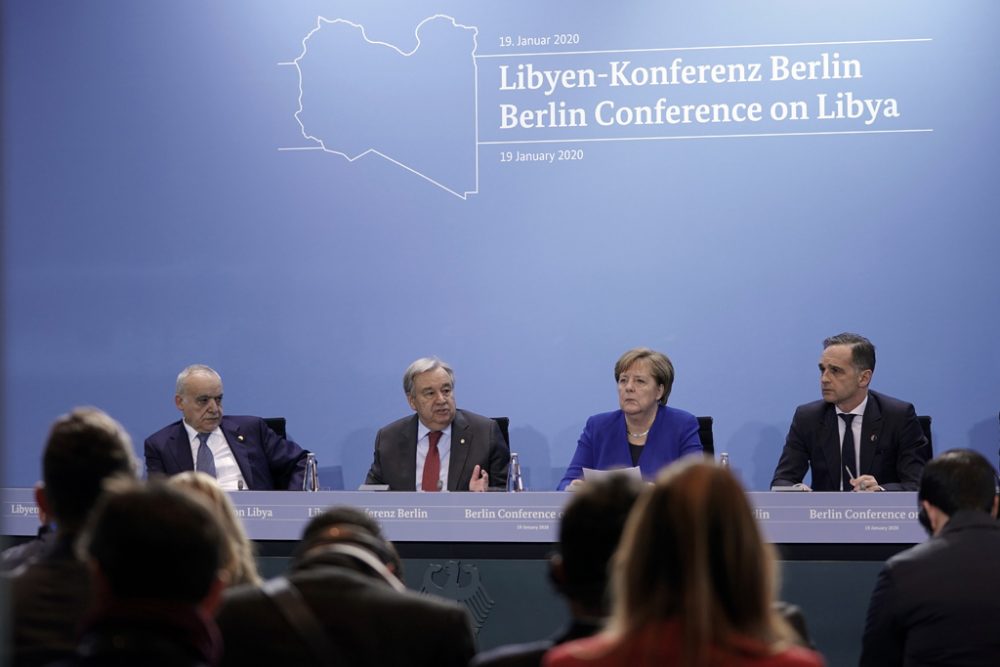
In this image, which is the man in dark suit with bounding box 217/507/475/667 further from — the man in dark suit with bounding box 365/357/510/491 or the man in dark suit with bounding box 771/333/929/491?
the man in dark suit with bounding box 771/333/929/491

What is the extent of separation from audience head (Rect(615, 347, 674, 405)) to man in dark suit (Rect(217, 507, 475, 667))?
333 centimetres

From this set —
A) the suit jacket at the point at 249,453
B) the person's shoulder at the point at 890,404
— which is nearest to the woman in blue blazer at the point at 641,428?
the person's shoulder at the point at 890,404

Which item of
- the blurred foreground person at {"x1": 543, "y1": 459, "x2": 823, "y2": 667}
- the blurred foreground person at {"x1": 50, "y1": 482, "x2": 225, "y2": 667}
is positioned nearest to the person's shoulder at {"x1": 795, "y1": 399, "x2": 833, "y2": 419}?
the blurred foreground person at {"x1": 543, "y1": 459, "x2": 823, "y2": 667}

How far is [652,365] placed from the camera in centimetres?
538

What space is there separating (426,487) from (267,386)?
1647 mm

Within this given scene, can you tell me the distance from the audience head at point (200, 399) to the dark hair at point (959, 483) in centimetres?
349

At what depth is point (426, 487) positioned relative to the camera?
5.52m

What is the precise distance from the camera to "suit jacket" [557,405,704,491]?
17.5 ft

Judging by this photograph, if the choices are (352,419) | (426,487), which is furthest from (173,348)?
(426,487)

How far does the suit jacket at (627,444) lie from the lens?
17.5ft

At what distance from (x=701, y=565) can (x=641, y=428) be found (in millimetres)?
3923

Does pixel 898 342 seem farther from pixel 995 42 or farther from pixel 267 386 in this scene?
pixel 267 386

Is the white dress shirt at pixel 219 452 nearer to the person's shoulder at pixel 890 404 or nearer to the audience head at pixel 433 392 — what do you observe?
the audience head at pixel 433 392

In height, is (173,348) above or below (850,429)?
above
